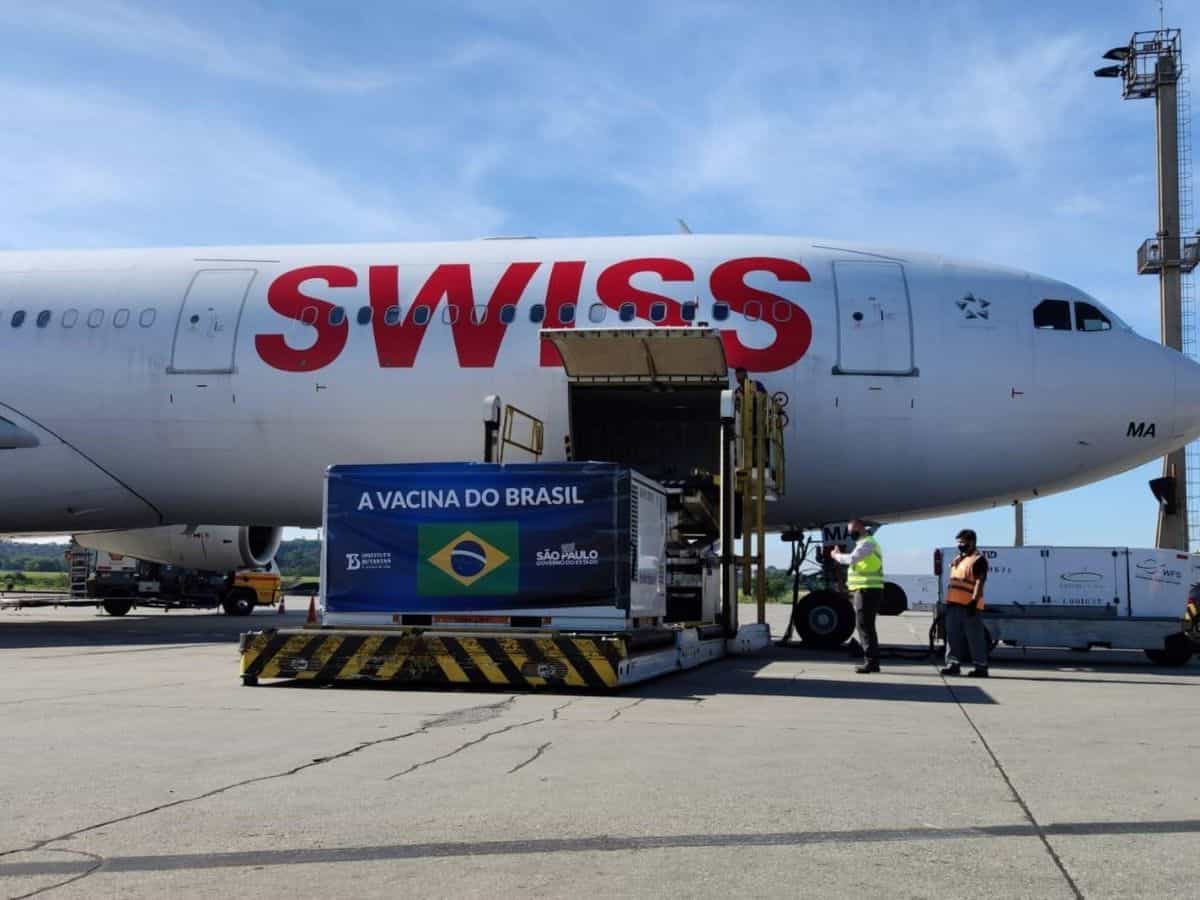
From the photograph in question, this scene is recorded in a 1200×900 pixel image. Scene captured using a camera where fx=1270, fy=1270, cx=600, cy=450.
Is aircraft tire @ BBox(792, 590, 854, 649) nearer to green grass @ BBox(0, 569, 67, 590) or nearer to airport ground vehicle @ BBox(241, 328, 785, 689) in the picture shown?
airport ground vehicle @ BBox(241, 328, 785, 689)

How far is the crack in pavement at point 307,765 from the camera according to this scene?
441 cm

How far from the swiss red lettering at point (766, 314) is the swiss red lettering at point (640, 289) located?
487mm

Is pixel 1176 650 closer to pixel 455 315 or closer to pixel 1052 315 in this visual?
pixel 1052 315

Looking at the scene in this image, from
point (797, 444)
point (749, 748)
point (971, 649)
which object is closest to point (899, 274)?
point (797, 444)

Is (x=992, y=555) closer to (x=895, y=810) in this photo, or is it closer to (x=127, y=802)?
(x=895, y=810)

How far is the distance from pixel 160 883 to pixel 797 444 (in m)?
12.2

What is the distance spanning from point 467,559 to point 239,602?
75.9 ft

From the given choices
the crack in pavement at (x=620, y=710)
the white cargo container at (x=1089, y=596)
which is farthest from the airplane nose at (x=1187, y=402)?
the crack in pavement at (x=620, y=710)

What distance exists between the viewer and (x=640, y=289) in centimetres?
1566

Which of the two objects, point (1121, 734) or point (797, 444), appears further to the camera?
point (797, 444)

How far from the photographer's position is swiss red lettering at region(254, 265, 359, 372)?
16156mm

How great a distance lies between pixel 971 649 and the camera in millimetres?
12414

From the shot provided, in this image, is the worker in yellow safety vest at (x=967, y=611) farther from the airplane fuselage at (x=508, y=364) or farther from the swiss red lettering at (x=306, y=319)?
the swiss red lettering at (x=306, y=319)

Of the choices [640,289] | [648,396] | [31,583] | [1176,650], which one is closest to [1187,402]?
[1176,650]
